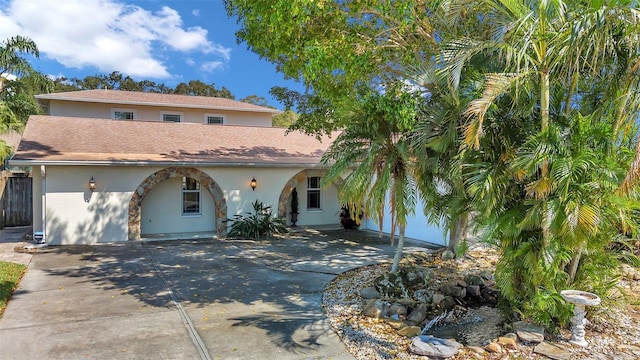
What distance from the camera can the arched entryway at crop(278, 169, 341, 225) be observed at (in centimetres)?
1577

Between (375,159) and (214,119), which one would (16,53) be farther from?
(375,159)

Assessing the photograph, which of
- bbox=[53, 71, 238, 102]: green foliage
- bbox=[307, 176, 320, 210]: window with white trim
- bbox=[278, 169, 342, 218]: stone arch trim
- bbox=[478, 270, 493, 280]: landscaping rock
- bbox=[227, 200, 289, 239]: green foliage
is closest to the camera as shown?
bbox=[478, 270, 493, 280]: landscaping rock

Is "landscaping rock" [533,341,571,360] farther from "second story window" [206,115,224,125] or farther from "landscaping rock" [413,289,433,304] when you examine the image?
"second story window" [206,115,224,125]

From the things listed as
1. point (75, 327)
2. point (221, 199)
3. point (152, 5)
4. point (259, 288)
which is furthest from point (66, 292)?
point (152, 5)

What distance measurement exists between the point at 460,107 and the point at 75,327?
6.79 meters

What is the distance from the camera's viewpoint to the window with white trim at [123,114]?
20.4 metres

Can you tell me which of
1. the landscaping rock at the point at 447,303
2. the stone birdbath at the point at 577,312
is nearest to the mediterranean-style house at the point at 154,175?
the landscaping rock at the point at 447,303

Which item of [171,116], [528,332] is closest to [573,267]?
[528,332]

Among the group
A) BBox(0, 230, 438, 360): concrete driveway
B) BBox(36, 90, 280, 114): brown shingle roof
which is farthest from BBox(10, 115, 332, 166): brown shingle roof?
BBox(36, 90, 280, 114): brown shingle roof

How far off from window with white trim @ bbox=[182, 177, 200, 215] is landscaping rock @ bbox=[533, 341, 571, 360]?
40.9 ft

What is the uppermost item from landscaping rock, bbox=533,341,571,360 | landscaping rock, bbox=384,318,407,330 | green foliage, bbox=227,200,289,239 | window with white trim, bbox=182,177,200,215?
window with white trim, bbox=182,177,200,215

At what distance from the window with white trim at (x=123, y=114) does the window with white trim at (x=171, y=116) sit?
131 centimetres

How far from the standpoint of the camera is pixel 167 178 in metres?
13.7

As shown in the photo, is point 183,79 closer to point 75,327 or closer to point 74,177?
point 74,177
